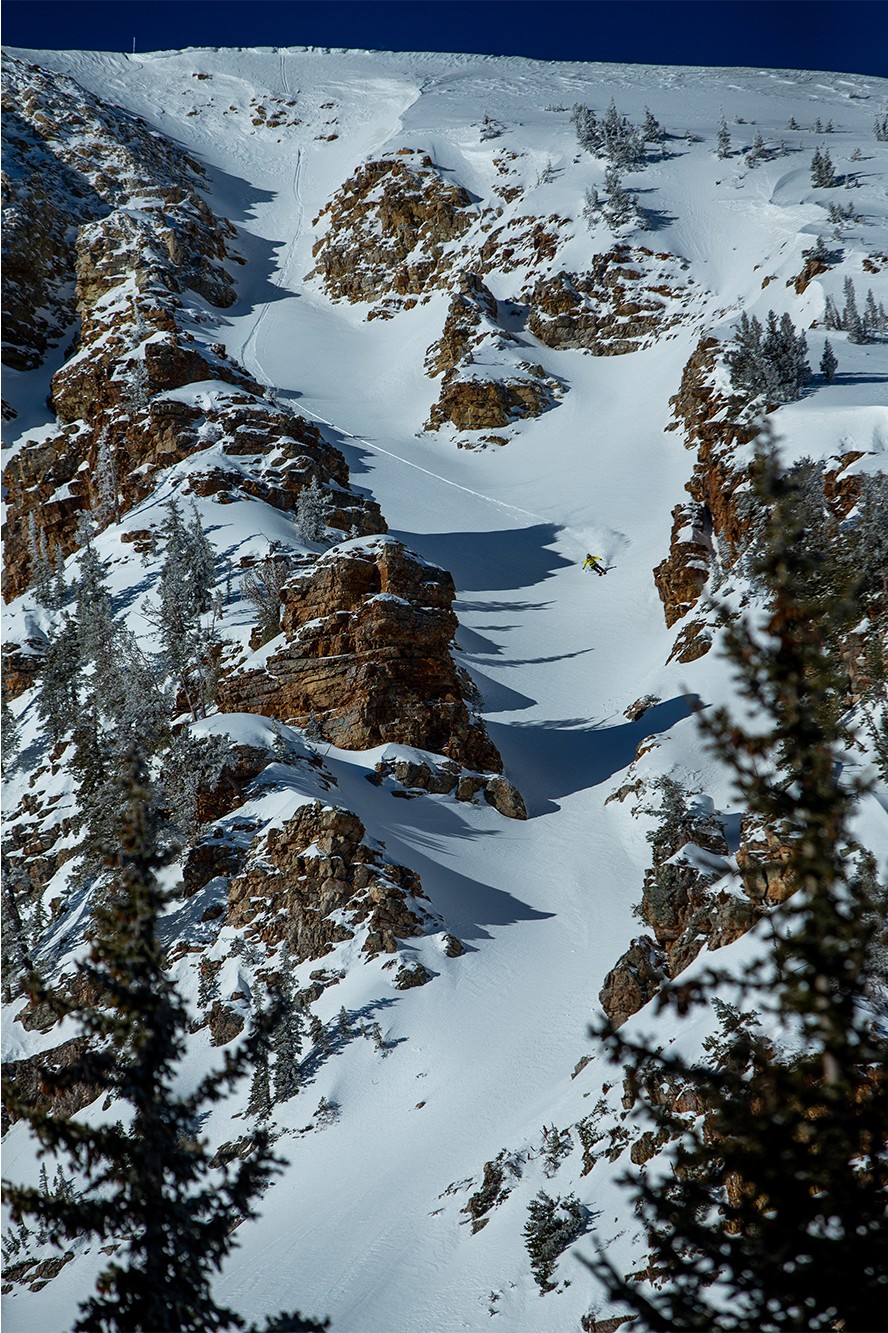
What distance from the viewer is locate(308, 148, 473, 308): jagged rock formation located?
10012cm

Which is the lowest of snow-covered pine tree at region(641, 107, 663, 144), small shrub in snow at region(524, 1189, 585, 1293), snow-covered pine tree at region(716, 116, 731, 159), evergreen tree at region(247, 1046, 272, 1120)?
evergreen tree at region(247, 1046, 272, 1120)

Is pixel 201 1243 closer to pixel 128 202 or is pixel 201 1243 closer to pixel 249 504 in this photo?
pixel 249 504

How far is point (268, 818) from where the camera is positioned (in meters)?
29.8

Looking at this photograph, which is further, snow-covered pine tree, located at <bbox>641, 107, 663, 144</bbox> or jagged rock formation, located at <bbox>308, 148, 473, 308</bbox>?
snow-covered pine tree, located at <bbox>641, 107, 663, 144</bbox>

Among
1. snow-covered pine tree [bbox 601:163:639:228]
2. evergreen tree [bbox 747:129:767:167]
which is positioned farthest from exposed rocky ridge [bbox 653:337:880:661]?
evergreen tree [bbox 747:129:767:167]

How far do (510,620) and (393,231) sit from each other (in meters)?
69.2

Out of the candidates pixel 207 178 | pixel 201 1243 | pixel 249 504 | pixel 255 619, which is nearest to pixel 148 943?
pixel 201 1243

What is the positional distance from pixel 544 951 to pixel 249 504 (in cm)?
3136

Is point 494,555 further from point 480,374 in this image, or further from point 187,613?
point 480,374

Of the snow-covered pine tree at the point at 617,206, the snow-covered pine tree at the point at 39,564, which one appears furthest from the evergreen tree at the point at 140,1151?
the snow-covered pine tree at the point at 617,206

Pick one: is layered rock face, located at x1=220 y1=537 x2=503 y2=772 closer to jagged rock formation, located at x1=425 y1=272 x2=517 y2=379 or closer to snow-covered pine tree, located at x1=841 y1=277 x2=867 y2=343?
snow-covered pine tree, located at x1=841 y1=277 x2=867 y2=343

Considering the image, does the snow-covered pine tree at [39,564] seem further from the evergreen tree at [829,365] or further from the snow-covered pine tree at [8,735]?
the evergreen tree at [829,365]

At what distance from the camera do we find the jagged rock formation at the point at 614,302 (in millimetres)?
81188

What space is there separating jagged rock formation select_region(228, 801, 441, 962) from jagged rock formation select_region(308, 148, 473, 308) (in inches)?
3147
